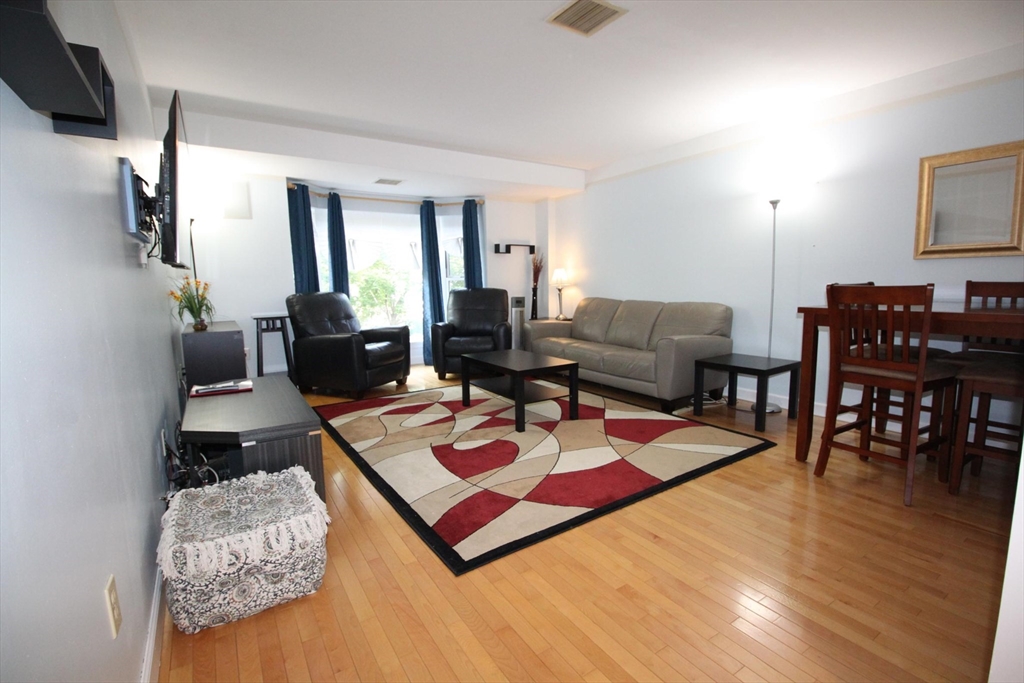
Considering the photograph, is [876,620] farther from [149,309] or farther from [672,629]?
[149,309]

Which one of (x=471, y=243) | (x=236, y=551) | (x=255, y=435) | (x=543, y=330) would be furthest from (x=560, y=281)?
(x=236, y=551)

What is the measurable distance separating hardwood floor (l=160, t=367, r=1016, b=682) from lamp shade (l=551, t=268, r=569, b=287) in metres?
4.01

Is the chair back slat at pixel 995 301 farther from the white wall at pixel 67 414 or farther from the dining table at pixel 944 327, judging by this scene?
the white wall at pixel 67 414

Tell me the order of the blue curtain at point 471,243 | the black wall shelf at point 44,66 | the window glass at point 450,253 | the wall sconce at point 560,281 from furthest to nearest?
the window glass at point 450,253
the blue curtain at point 471,243
the wall sconce at point 560,281
the black wall shelf at point 44,66

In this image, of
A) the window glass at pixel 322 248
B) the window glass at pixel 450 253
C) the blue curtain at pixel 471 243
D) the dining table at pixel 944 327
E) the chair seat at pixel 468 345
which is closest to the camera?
the dining table at pixel 944 327

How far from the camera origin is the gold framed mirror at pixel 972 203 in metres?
2.79

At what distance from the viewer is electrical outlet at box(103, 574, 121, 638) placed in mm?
997

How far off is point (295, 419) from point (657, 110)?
347cm

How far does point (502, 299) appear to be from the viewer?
5.51 metres

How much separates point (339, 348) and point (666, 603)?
137 inches

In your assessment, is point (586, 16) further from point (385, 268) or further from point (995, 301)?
point (385, 268)

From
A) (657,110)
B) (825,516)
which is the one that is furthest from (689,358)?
(657,110)

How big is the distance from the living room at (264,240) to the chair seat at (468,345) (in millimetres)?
1504

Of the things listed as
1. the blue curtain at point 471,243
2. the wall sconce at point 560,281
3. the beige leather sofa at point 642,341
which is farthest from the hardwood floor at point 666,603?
the blue curtain at point 471,243
